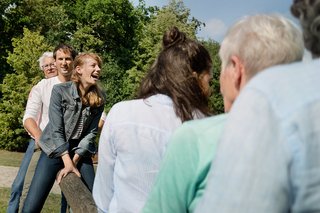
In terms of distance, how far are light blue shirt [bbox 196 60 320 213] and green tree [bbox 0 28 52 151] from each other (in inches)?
1331

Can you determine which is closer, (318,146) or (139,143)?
(318,146)

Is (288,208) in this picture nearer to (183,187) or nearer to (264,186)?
(264,186)

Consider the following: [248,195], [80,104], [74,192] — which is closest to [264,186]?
[248,195]

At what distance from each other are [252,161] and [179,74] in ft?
5.78

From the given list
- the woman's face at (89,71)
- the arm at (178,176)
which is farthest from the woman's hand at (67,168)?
the arm at (178,176)

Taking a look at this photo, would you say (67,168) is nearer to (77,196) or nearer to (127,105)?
(77,196)

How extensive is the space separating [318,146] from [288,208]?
138mm

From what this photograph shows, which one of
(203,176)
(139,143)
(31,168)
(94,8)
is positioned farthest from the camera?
(94,8)

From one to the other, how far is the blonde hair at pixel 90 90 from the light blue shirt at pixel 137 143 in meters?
1.98

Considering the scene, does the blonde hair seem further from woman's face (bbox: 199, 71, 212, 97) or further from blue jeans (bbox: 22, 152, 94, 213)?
woman's face (bbox: 199, 71, 212, 97)

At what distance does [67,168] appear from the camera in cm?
474

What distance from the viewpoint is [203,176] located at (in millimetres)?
1794

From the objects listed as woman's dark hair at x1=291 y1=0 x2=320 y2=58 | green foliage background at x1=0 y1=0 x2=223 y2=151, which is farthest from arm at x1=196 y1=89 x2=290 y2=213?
green foliage background at x1=0 y1=0 x2=223 y2=151

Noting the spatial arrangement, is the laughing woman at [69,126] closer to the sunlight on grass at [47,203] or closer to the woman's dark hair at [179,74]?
the woman's dark hair at [179,74]
